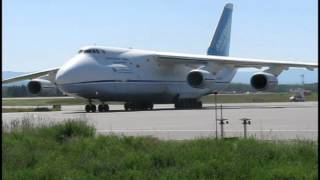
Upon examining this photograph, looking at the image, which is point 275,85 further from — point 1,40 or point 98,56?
point 1,40

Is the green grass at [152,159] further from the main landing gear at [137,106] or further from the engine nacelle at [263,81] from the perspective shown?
the main landing gear at [137,106]

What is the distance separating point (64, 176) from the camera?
341 inches

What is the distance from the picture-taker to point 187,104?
41688mm

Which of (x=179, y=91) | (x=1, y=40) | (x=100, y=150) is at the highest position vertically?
(x=1, y=40)

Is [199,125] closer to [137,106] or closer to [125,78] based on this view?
[125,78]

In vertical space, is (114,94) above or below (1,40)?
below

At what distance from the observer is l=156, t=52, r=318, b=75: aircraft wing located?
1500 inches

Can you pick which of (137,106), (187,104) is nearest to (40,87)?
(137,106)

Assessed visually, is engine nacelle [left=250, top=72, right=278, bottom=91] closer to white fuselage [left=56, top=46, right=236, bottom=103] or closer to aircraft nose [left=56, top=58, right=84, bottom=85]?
white fuselage [left=56, top=46, right=236, bottom=103]

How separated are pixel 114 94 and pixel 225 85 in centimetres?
1011

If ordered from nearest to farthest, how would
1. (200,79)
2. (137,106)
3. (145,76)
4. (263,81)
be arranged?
(263,81)
(200,79)
(145,76)
(137,106)

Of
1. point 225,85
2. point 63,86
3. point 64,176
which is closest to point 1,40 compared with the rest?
point 64,176

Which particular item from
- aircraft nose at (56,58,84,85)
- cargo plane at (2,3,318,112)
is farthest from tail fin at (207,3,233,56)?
aircraft nose at (56,58,84,85)

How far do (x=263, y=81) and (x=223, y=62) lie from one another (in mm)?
3376
